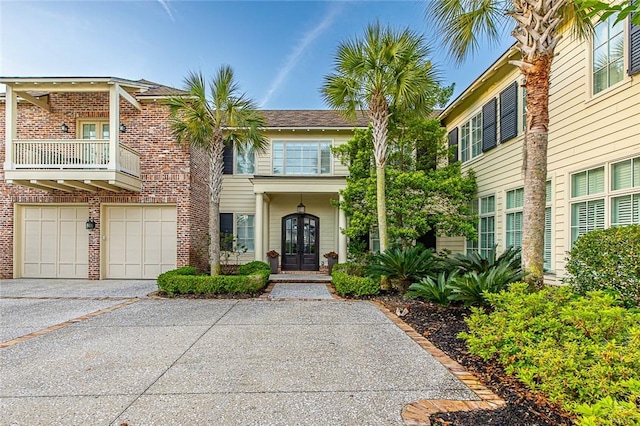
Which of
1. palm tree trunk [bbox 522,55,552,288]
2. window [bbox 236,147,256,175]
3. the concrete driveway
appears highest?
window [bbox 236,147,256,175]

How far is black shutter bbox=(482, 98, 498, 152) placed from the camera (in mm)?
Answer: 9156

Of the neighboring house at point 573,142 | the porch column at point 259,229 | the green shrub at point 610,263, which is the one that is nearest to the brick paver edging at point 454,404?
the green shrub at point 610,263

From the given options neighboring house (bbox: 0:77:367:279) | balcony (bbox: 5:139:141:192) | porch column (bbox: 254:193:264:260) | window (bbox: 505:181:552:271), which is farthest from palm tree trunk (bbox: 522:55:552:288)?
balcony (bbox: 5:139:141:192)

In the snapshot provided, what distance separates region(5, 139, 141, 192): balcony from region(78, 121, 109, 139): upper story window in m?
1.32

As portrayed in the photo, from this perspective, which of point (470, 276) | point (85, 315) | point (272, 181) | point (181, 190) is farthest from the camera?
point (272, 181)

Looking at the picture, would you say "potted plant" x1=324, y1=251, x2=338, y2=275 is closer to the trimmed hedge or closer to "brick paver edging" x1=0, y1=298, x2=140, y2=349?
the trimmed hedge

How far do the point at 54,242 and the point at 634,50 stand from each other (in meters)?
14.9

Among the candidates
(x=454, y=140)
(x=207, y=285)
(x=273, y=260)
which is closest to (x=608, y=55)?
(x=454, y=140)

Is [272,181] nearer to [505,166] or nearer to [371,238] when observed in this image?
[371,238]

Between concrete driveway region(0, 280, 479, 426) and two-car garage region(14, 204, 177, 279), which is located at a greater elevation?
two-car garage region(14, 204, 177, 279)

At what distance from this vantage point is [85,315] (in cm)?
614

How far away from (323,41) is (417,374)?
657 inches

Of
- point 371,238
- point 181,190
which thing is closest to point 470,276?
point 371,238

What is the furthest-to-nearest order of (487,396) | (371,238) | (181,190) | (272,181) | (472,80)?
(371,238), (272,181), (181,190), (472,80), (487,396)
